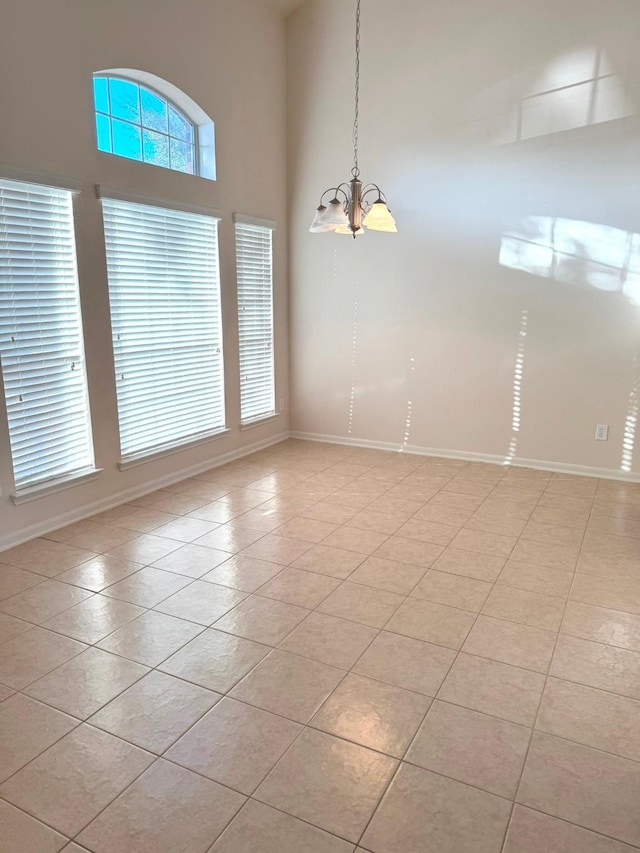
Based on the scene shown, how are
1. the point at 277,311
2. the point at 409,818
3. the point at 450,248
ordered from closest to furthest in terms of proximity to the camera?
the point at 409,818
the point at 450,248
the point at 277,311

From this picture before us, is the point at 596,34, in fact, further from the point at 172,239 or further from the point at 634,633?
the point at 634,633

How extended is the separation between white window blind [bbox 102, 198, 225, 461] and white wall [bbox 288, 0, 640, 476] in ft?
4.24

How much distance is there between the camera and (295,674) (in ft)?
7.32

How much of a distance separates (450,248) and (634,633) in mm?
3378

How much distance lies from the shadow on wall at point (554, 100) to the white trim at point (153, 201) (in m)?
2.18

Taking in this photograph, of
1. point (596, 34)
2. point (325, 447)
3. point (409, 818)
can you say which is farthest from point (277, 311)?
→ point (409, 818)

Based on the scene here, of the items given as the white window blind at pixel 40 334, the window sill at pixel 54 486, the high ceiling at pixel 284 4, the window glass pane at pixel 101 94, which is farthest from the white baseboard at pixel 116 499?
the high ceiling at pixel 284 4

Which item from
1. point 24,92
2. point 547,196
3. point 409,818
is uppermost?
point 24,92

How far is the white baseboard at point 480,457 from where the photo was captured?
4.66 m

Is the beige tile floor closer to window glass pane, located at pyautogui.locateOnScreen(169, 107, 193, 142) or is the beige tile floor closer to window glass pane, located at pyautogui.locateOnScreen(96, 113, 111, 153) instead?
window glass pane, located at pyautogui.locateOnScreen(96, 113, 111, 153)

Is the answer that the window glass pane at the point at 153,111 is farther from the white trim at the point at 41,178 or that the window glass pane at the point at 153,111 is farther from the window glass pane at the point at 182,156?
the white trim at the point at 41,178

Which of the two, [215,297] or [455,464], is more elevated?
[215,297]

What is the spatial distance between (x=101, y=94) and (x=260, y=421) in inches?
111

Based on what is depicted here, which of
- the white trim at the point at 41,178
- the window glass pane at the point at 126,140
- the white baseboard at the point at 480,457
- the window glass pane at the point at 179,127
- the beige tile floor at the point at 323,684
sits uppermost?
the window glass pane at the point at 179,127
